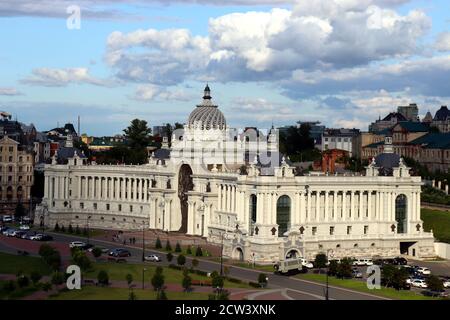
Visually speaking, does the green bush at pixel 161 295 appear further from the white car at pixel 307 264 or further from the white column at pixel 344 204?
the white column at pixel 344 204

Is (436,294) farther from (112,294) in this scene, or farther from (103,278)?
(103,278)

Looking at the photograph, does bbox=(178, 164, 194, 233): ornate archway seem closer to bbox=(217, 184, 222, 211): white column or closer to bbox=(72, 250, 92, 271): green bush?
bbox=(217, 184, 222, 211): white column

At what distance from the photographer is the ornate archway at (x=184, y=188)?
5330 inches

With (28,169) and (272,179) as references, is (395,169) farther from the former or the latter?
(28,169)

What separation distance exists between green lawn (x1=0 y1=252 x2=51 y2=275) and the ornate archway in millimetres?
31888

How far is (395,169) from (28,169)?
79.6m

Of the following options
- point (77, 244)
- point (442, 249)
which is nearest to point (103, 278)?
point (77, 244)

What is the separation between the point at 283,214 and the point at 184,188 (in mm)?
25833

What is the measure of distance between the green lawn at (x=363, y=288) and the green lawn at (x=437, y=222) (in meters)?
29.4

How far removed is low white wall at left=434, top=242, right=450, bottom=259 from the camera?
118 metres

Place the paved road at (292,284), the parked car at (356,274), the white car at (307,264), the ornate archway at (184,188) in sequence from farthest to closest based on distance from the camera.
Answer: the ornate archway at (184,188) → the white car at (307,264) → the parked car at (356,274) → the paved road at (292,284)

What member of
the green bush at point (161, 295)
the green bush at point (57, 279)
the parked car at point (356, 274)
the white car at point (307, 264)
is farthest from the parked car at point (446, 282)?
the green bush at point (57, 279)

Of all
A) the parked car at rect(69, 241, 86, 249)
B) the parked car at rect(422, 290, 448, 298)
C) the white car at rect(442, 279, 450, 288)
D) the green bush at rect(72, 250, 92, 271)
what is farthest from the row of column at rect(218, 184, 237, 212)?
the parked car at rect(422, 290, 448, 298)

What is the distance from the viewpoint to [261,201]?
112125 millimetres
